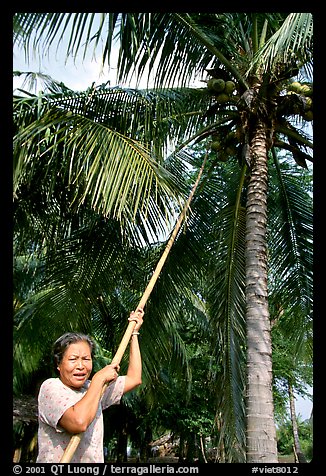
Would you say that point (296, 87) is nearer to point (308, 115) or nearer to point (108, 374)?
point (308, 115)

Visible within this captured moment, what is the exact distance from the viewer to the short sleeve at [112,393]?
9.70 ft

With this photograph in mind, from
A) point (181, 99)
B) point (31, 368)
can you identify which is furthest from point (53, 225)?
point (31, 368)

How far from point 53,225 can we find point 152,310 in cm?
142

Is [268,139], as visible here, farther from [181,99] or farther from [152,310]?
[152,310]

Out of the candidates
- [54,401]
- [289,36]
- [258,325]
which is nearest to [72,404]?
[54,401]

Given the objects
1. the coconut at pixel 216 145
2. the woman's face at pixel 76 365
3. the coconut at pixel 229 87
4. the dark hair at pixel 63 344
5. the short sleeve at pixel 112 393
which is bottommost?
the short sleeve at pixel 112 393

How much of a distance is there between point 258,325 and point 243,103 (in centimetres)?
202

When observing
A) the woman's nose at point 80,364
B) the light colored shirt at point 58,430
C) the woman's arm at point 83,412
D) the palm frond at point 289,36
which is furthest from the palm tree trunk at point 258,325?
the woman's arm at point 83,412

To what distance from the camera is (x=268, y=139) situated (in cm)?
548

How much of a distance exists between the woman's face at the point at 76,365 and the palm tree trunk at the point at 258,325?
226 centimetres

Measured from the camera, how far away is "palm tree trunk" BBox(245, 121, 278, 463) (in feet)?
14.9

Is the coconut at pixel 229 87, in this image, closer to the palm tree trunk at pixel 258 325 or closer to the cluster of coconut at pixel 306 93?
the palm tree trunk at pixel 258 325
